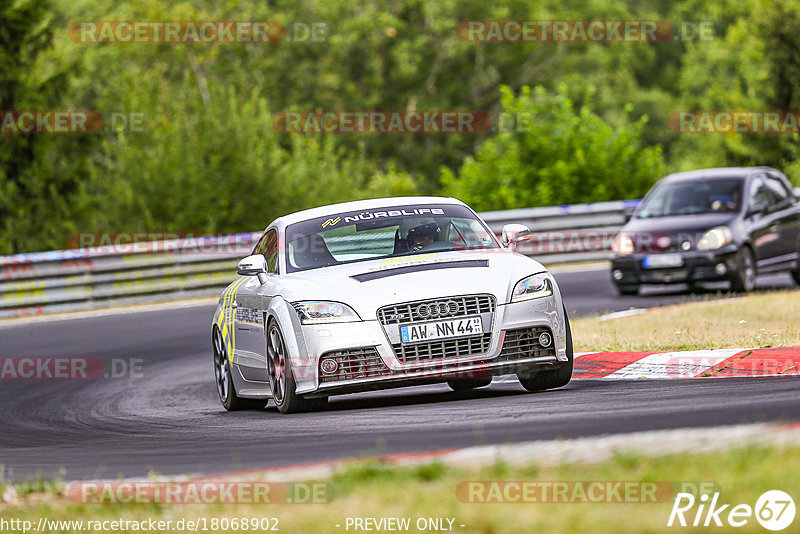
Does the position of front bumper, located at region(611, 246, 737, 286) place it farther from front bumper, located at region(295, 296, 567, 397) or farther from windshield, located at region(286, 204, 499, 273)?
front bumper, located at region(295, 296, 567, 397)

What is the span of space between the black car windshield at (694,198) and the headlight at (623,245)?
1.99ft

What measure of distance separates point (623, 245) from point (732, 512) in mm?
14431

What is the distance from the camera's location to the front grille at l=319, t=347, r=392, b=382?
370 inches

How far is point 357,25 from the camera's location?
54969 mm

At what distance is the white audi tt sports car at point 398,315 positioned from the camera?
9414 mm

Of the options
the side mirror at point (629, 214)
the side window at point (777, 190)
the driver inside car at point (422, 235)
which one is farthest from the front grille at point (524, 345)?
the side window at point (777, 190)

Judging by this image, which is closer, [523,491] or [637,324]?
[523,491]

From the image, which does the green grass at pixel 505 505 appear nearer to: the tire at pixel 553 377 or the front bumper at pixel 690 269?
the tire at pixel 553 377

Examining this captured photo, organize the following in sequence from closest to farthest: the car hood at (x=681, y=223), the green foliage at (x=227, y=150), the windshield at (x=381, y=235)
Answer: the windshield at (x=381, y=235)
the car hood at (x=681, y=223)
the green foliage at (x=227, y=150)

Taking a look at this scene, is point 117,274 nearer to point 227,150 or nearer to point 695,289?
point 227,150

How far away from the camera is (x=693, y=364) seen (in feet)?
34.7

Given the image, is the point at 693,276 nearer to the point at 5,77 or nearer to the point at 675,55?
the point at 5,77

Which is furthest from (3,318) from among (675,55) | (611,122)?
(675,55)

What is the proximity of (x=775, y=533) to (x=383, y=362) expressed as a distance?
16.4 feet
